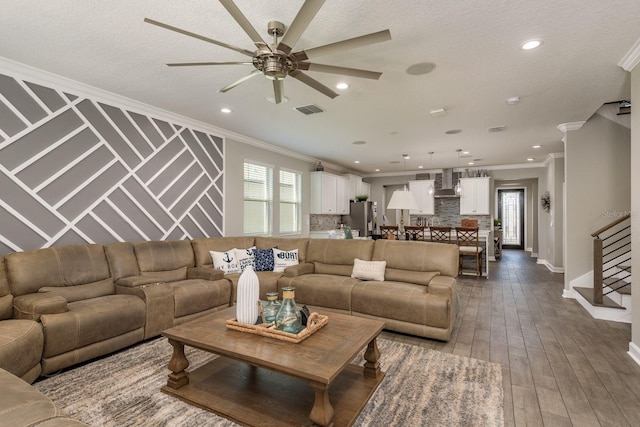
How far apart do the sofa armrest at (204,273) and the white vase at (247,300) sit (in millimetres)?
1767

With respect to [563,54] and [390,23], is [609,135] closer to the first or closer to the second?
[563,54]

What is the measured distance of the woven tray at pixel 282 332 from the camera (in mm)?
2008

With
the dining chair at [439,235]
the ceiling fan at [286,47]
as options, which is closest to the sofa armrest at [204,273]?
the ceiling fan at [286,47]

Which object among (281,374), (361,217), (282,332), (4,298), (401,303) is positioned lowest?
(281,374)

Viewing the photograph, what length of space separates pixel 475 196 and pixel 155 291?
832 centimetres

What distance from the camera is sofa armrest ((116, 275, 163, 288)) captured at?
3184mm

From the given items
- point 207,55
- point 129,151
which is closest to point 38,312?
point 129,151

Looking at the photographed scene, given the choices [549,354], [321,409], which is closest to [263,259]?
[321,409]

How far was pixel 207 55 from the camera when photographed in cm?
275

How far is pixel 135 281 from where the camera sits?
3215 mm

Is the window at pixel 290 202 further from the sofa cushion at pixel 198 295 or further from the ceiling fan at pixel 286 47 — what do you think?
the ceiling fan at pixel 286 47

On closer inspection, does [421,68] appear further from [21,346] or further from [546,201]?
[546,201]

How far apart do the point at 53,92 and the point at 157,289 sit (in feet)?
7.65

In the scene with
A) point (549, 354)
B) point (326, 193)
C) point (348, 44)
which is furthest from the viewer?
point (326, 193)
